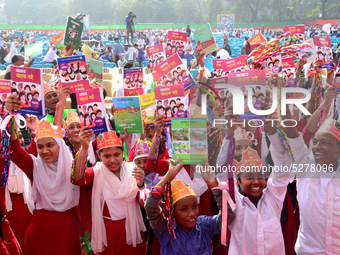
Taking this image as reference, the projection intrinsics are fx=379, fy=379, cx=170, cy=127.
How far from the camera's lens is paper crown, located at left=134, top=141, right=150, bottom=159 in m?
3.07

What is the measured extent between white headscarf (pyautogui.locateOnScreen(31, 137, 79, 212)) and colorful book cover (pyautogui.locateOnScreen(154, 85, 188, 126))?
79 centimetres

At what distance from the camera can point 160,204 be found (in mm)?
2662

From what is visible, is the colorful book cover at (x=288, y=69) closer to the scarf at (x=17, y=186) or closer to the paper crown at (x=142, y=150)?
the paper crown at (x=142, y=150)

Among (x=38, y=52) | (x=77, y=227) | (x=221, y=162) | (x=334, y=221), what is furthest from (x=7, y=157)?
(x=38, y=52)

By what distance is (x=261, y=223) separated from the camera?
2328 mm

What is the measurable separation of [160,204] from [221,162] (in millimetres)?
551

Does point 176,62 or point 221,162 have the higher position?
point 176,62

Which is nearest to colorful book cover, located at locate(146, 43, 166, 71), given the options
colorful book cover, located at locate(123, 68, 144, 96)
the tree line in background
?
A: colorful book cover, located at locate(123, 68, 144, 96)

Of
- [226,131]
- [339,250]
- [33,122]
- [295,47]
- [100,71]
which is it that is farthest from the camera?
[100,71]

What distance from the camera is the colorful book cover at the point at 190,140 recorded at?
2383 millimetres

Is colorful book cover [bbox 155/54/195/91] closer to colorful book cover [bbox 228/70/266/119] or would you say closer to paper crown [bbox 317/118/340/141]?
colorful book cover [bbox 228/70/266/119]

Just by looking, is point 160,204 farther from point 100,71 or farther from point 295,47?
point 100,71

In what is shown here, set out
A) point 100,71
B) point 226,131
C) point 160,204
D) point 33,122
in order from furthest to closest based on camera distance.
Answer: point 100,71 → point 33,122 → point 160,204 → point 226,131

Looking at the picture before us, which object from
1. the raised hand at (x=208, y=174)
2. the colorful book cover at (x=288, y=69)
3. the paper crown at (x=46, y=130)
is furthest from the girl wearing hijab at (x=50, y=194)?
the colorful book cover at (x=288, y=69)
